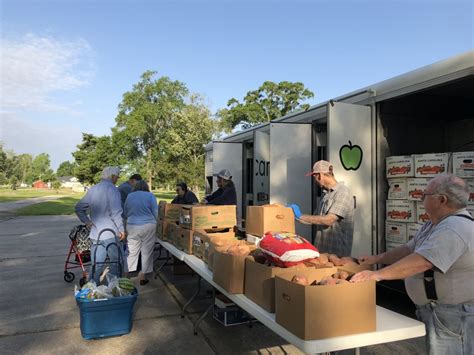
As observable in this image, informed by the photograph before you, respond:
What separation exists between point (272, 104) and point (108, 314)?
33.4 m

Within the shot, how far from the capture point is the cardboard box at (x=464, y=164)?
13.7ft

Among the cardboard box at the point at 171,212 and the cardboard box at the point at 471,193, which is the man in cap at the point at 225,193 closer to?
the cardboard box at the point at 171,212

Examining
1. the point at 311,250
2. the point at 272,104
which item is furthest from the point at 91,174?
the point at 311,250

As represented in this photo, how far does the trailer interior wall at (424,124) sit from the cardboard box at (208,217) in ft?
6.08

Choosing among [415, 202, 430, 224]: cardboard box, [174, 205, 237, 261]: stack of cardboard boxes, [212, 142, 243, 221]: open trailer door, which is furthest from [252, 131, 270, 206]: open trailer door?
[415, 202, 430, 224]: cardboard box

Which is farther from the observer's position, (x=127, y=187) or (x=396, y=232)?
(x=127, y=187)

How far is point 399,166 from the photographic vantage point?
4789 mm

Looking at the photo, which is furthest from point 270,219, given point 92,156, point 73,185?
point 73,185

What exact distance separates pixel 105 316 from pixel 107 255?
98 cm

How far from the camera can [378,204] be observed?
4.89 meters

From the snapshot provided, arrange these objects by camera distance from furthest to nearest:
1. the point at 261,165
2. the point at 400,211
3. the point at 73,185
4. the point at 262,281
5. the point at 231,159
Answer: the point at 73,185 < the point at 231,159 < the point at 261,165 < the point at 400,211 < the point at 262,281

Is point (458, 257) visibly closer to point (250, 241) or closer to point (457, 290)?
point (457, 290)

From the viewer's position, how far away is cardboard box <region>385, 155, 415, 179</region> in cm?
468

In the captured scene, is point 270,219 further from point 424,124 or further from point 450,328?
point 424,124
